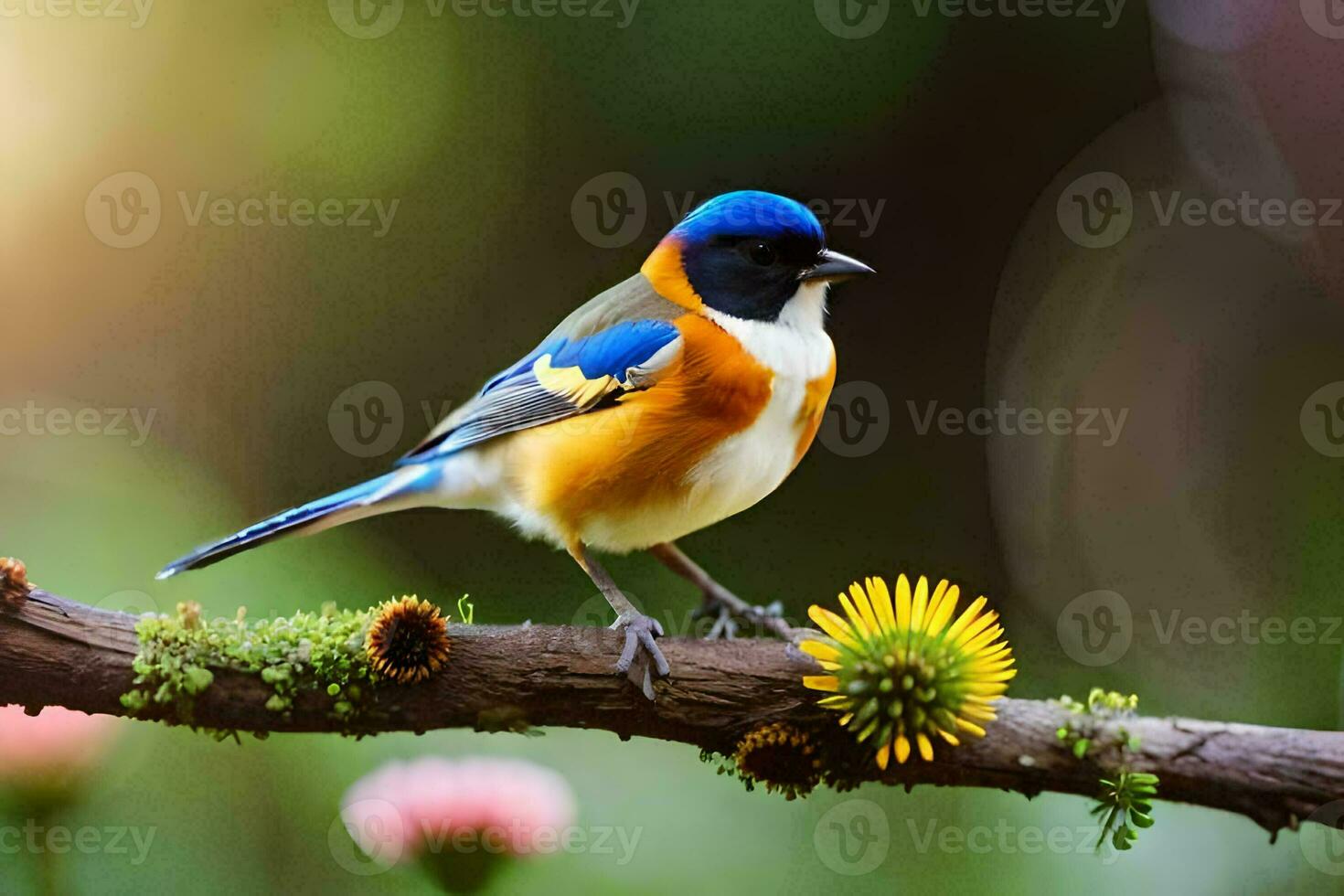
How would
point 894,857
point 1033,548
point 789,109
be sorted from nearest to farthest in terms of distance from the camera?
point 894,857 < point 789,109 < point 1033,548

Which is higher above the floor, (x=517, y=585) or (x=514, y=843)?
(x=517, y=585)

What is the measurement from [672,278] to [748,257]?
13cm

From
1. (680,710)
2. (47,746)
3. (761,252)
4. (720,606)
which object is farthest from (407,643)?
(761,252)

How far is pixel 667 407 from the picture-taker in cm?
169

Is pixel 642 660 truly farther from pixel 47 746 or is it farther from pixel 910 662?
pixel 47 746

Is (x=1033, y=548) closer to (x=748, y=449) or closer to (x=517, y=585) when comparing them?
(x=517, y=585)

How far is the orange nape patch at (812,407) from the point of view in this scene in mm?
1743

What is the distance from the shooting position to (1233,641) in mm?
2953

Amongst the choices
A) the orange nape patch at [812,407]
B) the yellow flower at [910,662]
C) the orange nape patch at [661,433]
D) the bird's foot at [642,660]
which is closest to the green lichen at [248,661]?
the bird's foot at [642,660]

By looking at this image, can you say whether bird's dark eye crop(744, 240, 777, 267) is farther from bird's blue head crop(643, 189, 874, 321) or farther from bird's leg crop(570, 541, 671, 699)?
bird's leg crop(570, 541, 671, 699)

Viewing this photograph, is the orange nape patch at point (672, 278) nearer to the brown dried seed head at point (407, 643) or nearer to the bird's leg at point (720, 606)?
the bird's leg at point (720, 606)

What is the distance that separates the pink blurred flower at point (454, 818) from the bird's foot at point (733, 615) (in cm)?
41

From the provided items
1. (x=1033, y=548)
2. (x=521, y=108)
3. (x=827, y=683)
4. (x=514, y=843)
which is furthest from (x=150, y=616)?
(x=1033, y=548)

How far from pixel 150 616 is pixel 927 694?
2.89 ft
